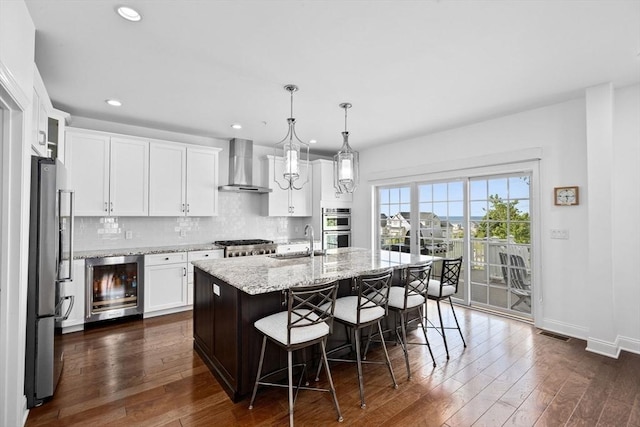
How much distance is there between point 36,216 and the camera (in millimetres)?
2041

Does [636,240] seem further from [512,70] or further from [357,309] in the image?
[357,309]

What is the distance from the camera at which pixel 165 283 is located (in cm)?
407

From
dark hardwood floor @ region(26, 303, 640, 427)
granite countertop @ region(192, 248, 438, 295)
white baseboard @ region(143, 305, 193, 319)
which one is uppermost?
granite countertop @ region(192, 248, 438, 295)

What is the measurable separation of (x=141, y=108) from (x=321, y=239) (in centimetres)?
354

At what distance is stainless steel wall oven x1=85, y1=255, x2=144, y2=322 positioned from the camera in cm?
361

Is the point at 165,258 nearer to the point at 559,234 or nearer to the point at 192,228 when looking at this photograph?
the point at 192,228

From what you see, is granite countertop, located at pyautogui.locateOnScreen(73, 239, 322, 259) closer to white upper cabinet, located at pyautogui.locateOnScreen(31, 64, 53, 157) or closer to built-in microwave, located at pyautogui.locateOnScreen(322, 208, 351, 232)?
white upper cabinet, located at pyautogui.locateOnScreen(31, 64, 53, 157)

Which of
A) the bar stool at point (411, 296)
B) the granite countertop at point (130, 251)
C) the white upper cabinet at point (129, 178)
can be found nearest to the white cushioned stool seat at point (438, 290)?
the bar stool at point (411, 296)

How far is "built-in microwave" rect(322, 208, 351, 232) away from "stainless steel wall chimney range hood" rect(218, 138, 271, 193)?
4.16 ft

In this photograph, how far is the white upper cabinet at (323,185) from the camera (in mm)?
5777

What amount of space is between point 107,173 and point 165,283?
161 cm

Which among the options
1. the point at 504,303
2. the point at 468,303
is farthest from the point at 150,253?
the point at 504,303

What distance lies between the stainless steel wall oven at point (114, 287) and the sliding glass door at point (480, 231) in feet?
10.4

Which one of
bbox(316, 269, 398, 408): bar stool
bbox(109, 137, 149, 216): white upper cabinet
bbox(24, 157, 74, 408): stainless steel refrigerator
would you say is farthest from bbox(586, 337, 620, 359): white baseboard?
bbox(109, 137, 149, 216): white upper cabinet
